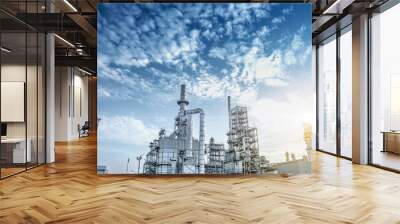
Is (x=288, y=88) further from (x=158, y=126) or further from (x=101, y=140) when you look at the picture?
(x=101, y=140)

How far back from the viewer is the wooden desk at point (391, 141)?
6762 mm

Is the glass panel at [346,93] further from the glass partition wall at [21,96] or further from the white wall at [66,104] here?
the white wall at [66,104]

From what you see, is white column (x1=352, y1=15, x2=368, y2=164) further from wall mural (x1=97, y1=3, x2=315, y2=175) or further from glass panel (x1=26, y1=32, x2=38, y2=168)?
glass panel (x1=26, y1=32, x2=38, y2=168)

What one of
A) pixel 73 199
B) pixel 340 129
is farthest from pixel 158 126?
pixel 340 129

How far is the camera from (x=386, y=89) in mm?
7008

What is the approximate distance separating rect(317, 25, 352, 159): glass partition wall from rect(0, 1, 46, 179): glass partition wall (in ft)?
22.7

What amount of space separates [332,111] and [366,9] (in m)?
3.25

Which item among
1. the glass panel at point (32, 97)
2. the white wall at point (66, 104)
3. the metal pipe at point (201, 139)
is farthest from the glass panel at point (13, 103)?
the white wall at point (66, 104)

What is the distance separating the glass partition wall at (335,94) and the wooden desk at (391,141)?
1.14 m

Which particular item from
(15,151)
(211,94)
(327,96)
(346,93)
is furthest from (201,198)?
(327,96)

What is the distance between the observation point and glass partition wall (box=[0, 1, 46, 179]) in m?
6.05

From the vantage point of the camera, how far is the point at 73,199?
451 centimetres

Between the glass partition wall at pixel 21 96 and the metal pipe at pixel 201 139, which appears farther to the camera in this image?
the metal pipe at pixel 201 139

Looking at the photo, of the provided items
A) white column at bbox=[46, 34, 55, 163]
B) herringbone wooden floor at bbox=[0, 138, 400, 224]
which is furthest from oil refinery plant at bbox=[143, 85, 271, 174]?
white column at bbox=[46, 34, 55, 163]
